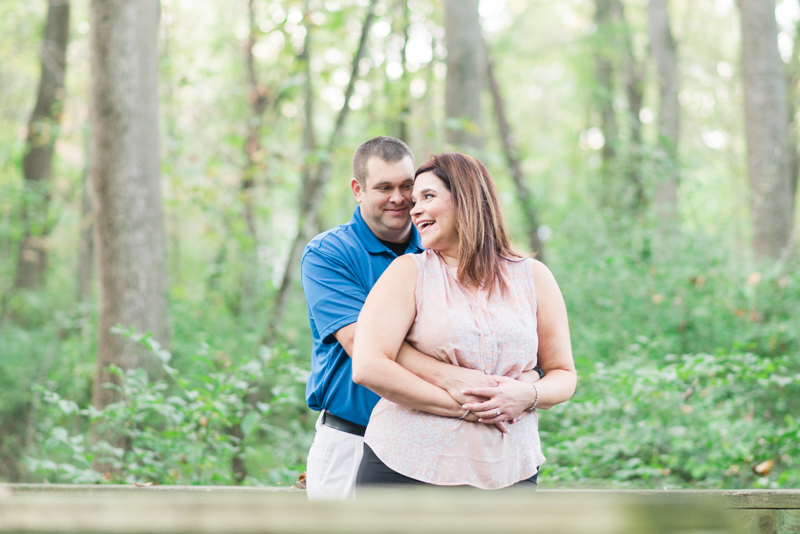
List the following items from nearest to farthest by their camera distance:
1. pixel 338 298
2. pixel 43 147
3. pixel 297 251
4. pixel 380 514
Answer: pixel 380 514 → pixel 338 298 → pixel 297 251 → pixel 43 147

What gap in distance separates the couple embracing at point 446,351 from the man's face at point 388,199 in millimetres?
266

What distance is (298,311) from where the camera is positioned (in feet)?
36.8

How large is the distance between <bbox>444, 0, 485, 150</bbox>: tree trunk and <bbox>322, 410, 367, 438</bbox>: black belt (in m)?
6.40

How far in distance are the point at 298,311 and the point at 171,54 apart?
640 centimetres

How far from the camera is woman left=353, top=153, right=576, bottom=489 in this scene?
90.7 inches

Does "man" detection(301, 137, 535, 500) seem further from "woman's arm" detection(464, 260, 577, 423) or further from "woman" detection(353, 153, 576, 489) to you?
"woman's arm" detection(464, 260, 577, 423)

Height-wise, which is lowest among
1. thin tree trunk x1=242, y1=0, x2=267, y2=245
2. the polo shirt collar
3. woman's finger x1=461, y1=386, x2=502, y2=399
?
woman's finger x1=461, y1=386, x2=502, y2=399

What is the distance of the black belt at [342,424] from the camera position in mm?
2842

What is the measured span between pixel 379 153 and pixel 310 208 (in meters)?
5.02

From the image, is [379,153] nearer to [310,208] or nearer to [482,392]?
[482,392]

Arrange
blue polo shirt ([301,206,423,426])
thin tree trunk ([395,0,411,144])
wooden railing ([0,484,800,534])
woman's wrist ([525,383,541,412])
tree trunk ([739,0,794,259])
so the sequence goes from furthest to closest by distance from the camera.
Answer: tree trunk ([739,0,794,259]), thin tree trunk ([395,0,411,144]), blue polo shirt ([301,206,423,426]), woman's wrist ([525,383,541,412]), wooden railing ([0,484,800,534])

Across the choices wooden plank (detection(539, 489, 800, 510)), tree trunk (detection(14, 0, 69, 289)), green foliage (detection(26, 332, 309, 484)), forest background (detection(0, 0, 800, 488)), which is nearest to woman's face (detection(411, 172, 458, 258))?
wooden plank (detection(539, 489, 800, 510))

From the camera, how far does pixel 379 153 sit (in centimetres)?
309

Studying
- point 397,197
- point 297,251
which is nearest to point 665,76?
point 297,251
